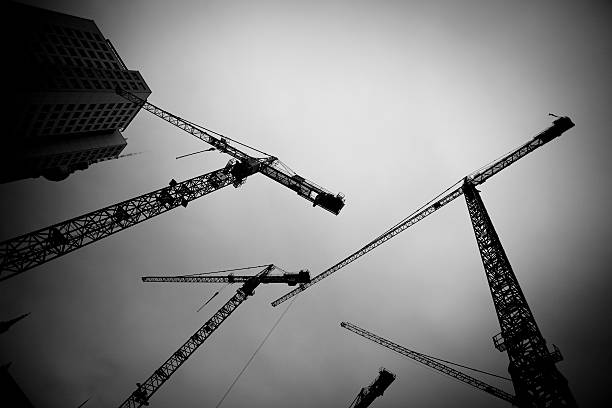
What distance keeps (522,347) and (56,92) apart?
56.8m

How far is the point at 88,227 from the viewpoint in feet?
60.5

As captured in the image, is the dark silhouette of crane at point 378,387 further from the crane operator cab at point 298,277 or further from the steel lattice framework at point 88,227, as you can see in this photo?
the steel lattice framework at point 88,227

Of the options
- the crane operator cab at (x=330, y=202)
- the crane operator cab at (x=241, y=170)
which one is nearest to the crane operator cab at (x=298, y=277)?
the crane operator cab at (x=330, y=202)

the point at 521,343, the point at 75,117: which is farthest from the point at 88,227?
the point at 75,117

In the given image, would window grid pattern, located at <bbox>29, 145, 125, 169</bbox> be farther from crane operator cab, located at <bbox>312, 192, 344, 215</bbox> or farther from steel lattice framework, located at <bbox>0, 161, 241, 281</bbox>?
crane operator cab, located at <bbox>312, 192, 344, 215</bbox>

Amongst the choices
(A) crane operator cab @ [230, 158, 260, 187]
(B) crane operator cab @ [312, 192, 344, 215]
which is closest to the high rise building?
(A) crane operator cab @ [230, 158, 260, 187]

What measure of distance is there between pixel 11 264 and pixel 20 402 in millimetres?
38520

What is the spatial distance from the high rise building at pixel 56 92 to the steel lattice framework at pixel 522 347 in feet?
178

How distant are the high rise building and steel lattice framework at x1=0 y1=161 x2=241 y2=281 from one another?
2744 centimetres

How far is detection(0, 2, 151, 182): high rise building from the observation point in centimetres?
3453

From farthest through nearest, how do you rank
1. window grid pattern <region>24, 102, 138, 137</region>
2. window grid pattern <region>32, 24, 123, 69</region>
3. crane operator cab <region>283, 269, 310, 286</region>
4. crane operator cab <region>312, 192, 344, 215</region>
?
1. window grid pattern <region>24, 102, 138, 137</region>
2. window grid pattern <region>32, 24, 123, 69</region>
3. crane operator cab <region>283, 269, 310, 286</region>
4. crane operator cab <region>312, 192, 344, 215</region>

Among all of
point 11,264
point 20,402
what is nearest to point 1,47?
point 11,264

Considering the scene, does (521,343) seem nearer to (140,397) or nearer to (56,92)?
(140,397)

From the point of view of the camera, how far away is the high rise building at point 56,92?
113ft
